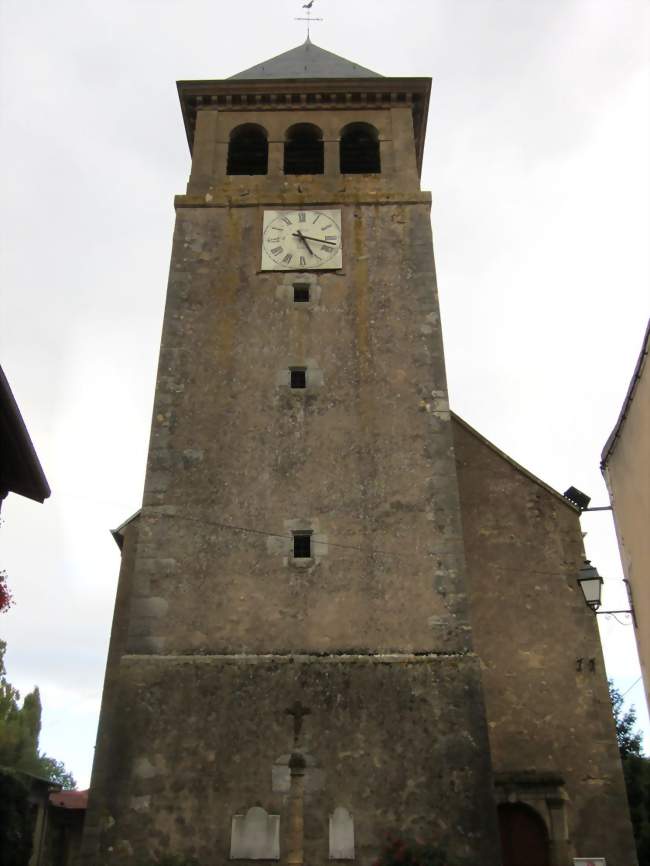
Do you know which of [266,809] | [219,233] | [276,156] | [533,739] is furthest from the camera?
[276,156]

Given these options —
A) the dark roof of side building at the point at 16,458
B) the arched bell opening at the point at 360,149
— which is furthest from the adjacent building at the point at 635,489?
the arched bell opening at the point at 360,149

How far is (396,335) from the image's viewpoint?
1235 cm

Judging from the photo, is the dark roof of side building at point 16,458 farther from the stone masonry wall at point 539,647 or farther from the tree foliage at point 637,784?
the tree foliage at point 637,784

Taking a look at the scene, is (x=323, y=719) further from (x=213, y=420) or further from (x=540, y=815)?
(x=213, y=420)

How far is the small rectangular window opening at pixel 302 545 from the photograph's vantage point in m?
10.6

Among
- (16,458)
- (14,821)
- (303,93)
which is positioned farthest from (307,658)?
(303,93)

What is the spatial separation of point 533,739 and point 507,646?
124 centimetres

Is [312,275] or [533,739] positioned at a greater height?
[312,275]

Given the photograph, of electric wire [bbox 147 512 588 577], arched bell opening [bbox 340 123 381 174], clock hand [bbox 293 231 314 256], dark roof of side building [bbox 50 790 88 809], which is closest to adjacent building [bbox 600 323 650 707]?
electric wire [bbox 147 512 588 577]

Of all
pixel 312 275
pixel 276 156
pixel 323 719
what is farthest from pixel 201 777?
pixel 276 156

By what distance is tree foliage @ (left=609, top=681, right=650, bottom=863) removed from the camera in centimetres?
1770

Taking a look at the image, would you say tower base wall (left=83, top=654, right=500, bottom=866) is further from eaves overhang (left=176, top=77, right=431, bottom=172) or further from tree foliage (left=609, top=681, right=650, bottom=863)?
eaves overhang (left=176, top=77, right=431, bottom=172)

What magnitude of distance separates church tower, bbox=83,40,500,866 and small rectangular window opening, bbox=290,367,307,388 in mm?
32

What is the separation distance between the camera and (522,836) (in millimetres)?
10672
